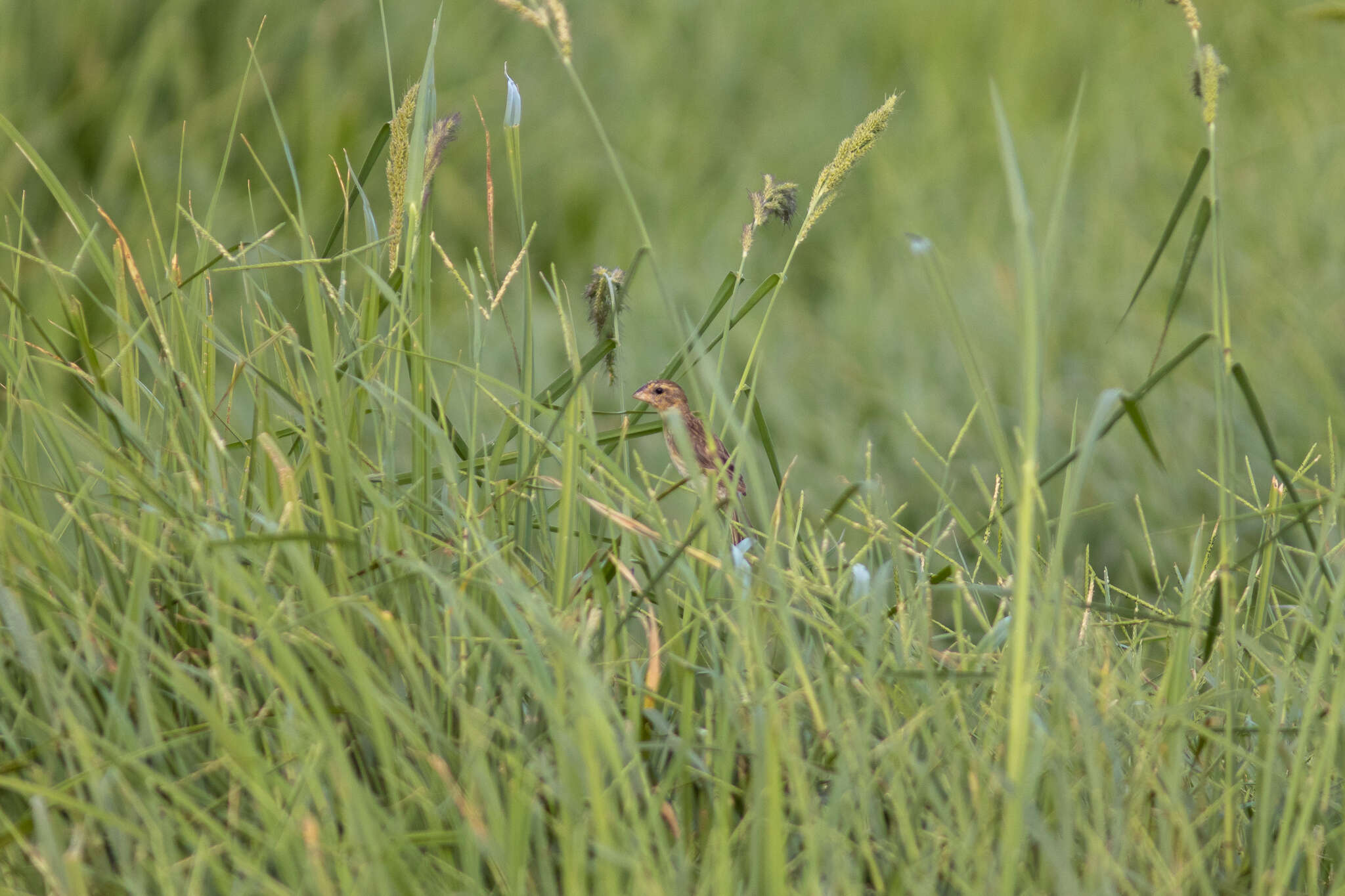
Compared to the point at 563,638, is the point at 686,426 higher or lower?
lower

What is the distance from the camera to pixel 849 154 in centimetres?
162

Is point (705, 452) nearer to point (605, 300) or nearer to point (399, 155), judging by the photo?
point (605, 300)

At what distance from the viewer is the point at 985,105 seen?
6848mm

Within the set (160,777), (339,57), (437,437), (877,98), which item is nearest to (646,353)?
(339,57)

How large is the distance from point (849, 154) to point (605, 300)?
0.35 meters

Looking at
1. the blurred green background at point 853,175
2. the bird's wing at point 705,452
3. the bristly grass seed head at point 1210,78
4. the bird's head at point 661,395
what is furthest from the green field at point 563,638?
the blurred green background at point 853,175

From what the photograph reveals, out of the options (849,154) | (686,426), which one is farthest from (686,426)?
(849,154)

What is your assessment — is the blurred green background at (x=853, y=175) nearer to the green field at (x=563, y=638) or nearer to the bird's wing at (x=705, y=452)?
the bird's wing at (x=705, y=452)

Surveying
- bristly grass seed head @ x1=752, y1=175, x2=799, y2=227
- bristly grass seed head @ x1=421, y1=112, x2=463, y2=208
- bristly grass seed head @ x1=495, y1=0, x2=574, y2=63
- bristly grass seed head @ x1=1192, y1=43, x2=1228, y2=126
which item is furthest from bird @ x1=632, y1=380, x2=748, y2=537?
bristly grass seed head @ x1=1192, y1=43, x2=1228, y2=126

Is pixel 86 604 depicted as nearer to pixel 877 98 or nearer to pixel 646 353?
pixel 646 353

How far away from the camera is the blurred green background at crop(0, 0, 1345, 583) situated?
4844mm

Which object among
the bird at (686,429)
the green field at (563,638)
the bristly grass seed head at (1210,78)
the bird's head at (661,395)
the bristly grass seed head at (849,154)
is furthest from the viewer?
the bird's head at (661,395)

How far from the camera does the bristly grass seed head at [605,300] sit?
165cm

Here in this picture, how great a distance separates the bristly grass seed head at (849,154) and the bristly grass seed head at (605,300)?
9.3 inches
